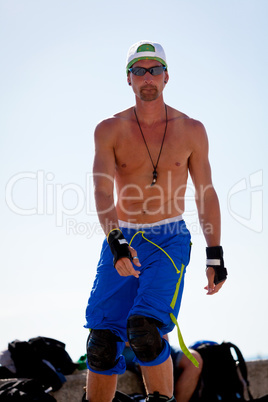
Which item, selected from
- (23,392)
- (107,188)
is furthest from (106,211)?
(23,392)

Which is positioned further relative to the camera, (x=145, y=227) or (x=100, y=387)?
(x=145, y=227)

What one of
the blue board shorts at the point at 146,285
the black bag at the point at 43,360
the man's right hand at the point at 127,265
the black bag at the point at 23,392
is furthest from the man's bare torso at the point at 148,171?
the black bag at the point at 43,360

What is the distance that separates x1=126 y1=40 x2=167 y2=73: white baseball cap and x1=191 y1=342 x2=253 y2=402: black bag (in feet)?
11.7

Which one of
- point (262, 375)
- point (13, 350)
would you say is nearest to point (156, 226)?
point (13, 350)

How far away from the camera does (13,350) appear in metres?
6.00

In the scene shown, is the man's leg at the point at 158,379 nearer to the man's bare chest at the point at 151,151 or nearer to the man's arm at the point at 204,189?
the man's arm at the point at 204,189

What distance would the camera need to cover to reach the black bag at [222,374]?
21.3 ft

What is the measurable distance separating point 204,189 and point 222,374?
283 cm

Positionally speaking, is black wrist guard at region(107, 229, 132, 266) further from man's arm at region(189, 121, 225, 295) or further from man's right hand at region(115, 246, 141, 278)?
man's arm at region(189, 121, 225, 295)

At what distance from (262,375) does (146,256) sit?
383cm

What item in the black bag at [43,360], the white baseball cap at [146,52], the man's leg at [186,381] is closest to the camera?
the white baseball cap at [146,52]

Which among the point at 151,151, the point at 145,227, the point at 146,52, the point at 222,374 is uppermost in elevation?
the point at 146,52

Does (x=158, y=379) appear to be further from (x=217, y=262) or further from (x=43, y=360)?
(x=43, y=360)

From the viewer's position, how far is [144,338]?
12.6 ft
